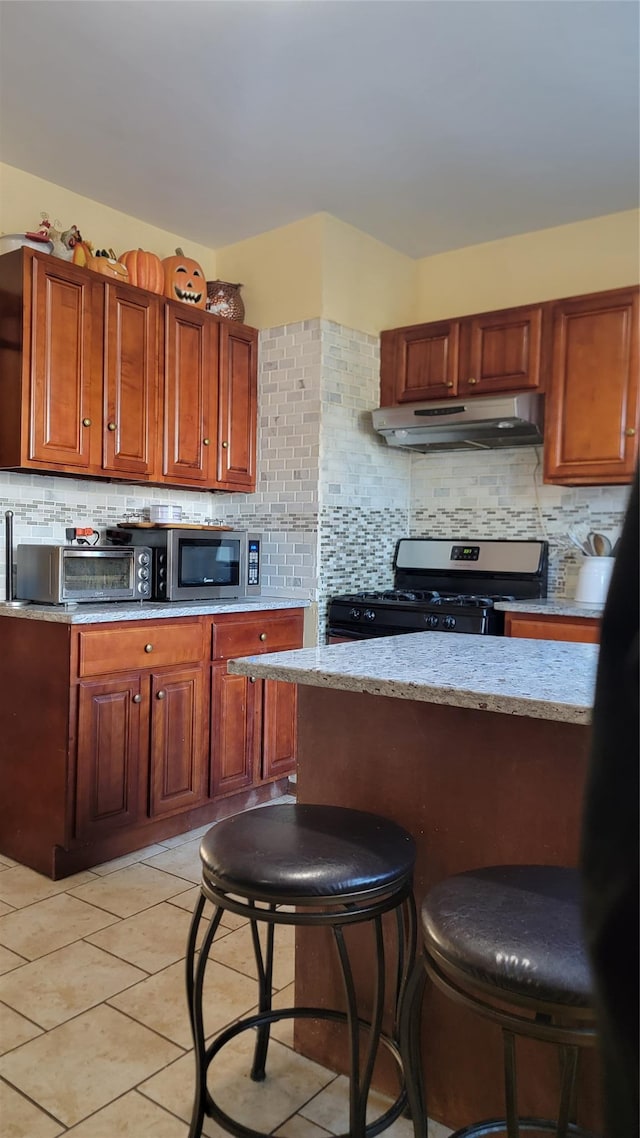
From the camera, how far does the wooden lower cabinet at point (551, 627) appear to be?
316 centimetres

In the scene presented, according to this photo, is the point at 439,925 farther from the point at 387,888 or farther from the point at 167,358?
the point at 167,358

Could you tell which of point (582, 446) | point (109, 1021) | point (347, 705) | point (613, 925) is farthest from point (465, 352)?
point (613, 925)

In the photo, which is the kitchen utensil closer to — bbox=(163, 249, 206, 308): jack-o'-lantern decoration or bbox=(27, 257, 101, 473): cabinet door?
bbox=(163, 249, 206, 308): jack-o'-lantern decoration

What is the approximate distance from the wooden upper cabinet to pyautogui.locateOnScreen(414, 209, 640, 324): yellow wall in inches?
13.1

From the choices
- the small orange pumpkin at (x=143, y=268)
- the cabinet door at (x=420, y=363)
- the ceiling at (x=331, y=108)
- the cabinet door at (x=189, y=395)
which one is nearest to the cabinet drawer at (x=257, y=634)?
the cabinet door at (x=189, y=395)

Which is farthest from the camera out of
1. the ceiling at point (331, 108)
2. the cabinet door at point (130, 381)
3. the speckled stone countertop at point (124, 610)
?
the cabinet door at point (130, 381)

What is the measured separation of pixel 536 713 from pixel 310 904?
45cm

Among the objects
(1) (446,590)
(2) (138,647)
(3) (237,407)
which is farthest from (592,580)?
(2) (138,647)

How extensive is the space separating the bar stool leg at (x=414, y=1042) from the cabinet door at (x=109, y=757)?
68.9 inches

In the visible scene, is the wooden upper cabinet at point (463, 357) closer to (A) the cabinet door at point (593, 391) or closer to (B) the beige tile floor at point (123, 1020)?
(A) the cabinet door at point (593, 391)

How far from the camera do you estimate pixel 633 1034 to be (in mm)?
328

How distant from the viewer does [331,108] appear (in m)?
2.79

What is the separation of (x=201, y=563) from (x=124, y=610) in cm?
61

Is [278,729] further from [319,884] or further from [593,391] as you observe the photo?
[319,884]
